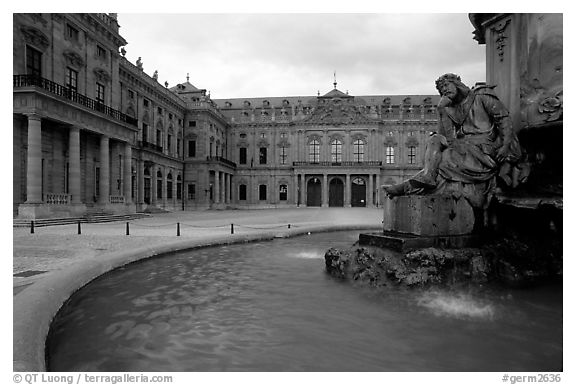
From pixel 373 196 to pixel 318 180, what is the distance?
9.92 metres

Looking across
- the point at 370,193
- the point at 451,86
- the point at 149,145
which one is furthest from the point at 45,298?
the point at 370,193

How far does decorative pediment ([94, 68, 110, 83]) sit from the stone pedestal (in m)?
29.5

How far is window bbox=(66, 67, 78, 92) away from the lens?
24.6 metres

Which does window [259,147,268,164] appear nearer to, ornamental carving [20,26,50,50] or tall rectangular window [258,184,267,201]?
tall rectangular window [258,184,267,201]

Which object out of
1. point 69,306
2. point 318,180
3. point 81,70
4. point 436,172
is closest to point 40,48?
point 81,70

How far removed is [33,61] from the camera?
853 inches

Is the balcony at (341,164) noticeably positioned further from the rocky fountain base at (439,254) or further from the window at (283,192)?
the rocky fountain base at (439,254)

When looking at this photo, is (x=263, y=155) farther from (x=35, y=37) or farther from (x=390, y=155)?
(x=35, y=37)

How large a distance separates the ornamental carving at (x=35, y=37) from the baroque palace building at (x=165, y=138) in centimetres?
6

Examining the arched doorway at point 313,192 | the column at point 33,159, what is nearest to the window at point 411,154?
the arched doorway at point 313,192

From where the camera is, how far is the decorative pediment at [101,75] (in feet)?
90.5

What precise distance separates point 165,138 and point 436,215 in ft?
141

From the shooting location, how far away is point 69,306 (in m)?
4.23

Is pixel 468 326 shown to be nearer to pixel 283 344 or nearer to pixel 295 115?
pixel 283 344
